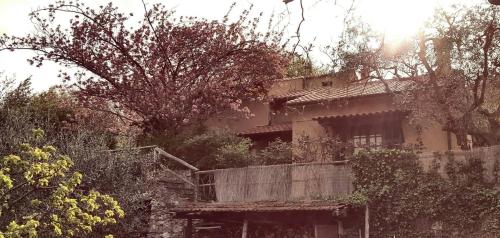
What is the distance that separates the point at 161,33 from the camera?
→ 22.4m

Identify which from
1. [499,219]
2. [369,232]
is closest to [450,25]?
[499,219]

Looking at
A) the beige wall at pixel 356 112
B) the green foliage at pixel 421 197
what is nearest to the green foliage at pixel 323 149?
the beige wall at pixel 356 112

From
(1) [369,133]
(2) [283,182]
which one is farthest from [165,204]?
(1) [369,133]

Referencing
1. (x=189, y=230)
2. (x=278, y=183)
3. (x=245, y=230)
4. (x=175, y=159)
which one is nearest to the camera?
(x=245, y=230)

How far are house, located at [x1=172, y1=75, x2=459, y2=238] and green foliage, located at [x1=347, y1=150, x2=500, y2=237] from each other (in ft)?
2.16

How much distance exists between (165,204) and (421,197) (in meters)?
8.34

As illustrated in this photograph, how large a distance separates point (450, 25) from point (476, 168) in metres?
4.13

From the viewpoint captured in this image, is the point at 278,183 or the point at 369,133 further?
the point at 369,133

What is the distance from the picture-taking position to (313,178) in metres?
16.5

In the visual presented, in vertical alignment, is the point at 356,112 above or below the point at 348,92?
below

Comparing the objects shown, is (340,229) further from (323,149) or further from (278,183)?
(323,149)

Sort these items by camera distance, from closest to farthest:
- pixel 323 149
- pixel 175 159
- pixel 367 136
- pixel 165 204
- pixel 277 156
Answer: pixel 165 204
pixel 175 159
pixel 323 149
pixel 277 156
pixel 367 136

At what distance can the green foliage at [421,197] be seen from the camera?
13.9m

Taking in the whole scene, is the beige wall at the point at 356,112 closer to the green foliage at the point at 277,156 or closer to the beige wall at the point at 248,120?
the green foliage at the point at 277,156
